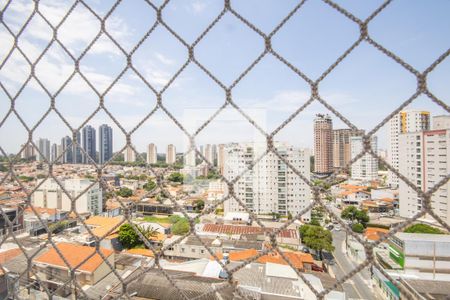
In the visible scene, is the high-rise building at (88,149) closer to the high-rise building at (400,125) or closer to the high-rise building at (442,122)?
the high-rise building at (400,125)

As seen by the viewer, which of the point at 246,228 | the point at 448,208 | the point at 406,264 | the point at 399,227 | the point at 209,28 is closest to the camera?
the point at 399,227

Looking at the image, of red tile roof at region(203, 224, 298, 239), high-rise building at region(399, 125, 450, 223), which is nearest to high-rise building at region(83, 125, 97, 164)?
high-rise building at region(399, 125, 450, 223)

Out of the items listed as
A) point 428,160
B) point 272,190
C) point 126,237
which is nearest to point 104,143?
point 428,160

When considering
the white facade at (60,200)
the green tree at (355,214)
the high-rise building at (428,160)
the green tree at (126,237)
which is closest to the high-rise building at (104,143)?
the high-rise building at (428,160)

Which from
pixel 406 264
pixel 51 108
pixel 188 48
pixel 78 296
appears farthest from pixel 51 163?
pixel 406 264

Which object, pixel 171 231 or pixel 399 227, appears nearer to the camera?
pixel 399 227

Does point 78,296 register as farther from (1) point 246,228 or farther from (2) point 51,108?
(1) point 246,228

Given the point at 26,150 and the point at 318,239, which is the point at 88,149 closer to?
the point at 26,150

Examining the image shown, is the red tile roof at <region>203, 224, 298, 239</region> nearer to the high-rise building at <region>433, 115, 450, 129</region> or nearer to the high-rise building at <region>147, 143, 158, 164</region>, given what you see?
the high-rise building at <region>147, 143, 158, 164</region>
